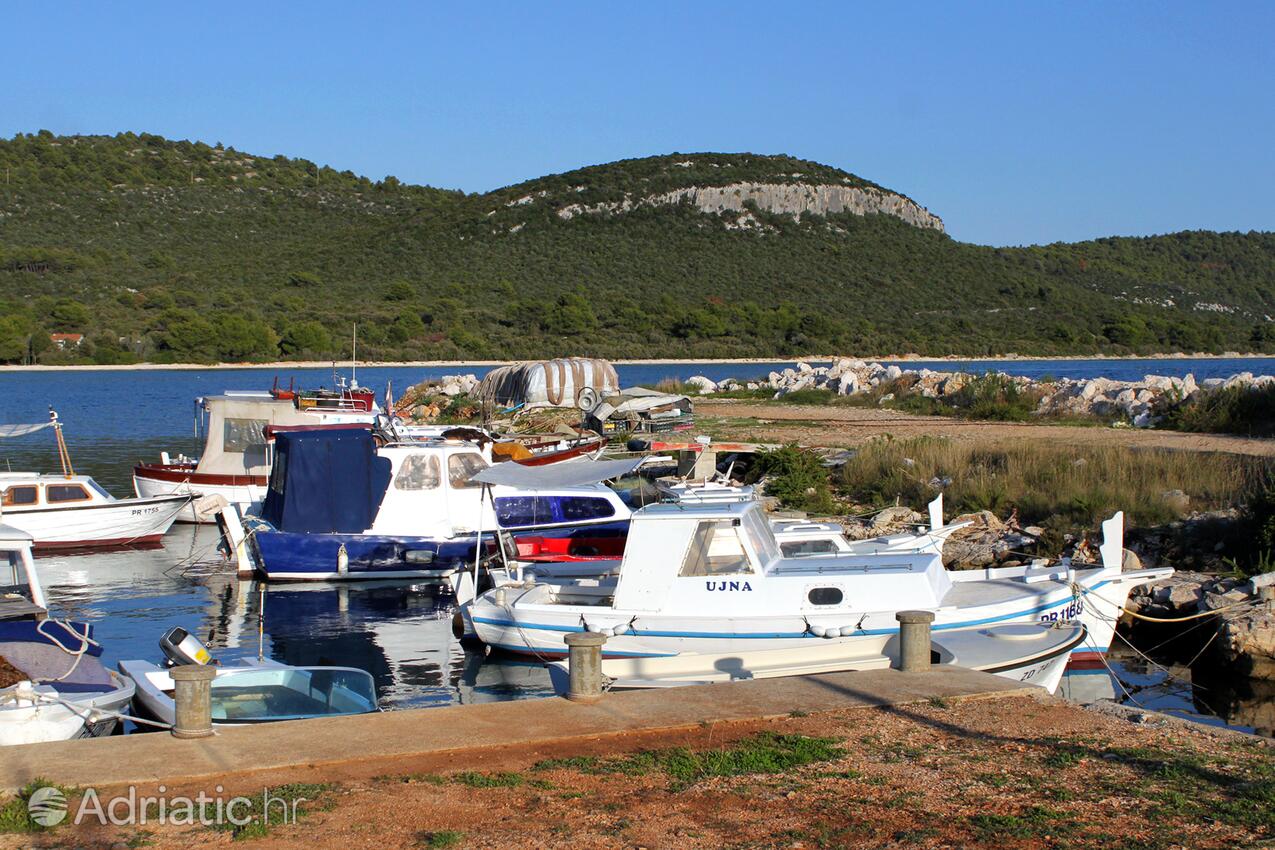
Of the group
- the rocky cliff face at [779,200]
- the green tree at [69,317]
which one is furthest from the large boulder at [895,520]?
the rocky cliff face at [779,200]

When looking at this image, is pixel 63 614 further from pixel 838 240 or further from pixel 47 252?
pixel 838 240

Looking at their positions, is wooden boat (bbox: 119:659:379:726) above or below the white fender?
below

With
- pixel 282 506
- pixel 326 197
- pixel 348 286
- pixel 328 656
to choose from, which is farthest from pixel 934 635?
pixel 326 197

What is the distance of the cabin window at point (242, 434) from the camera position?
29.3 metres

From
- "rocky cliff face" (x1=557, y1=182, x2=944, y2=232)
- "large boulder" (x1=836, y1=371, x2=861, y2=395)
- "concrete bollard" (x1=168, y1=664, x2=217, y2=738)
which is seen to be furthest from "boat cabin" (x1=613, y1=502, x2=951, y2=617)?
"rocky cliff face" (x1=557, y1=182, x2=944, y2=232)

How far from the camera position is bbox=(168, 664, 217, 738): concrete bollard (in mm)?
9078

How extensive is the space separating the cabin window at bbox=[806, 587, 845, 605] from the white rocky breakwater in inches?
874

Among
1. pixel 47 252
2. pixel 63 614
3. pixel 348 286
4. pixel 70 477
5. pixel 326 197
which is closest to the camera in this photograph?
pixel 63 614

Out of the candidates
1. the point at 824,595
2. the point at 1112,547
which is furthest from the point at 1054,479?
the point at 824,595

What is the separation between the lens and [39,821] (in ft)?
24.5

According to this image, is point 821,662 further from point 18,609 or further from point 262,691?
point 18,609

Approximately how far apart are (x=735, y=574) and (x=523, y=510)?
27.4ft

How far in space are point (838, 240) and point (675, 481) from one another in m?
113

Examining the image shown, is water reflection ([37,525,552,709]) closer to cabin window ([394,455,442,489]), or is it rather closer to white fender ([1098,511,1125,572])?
cabin window ([394,455,442,489])
